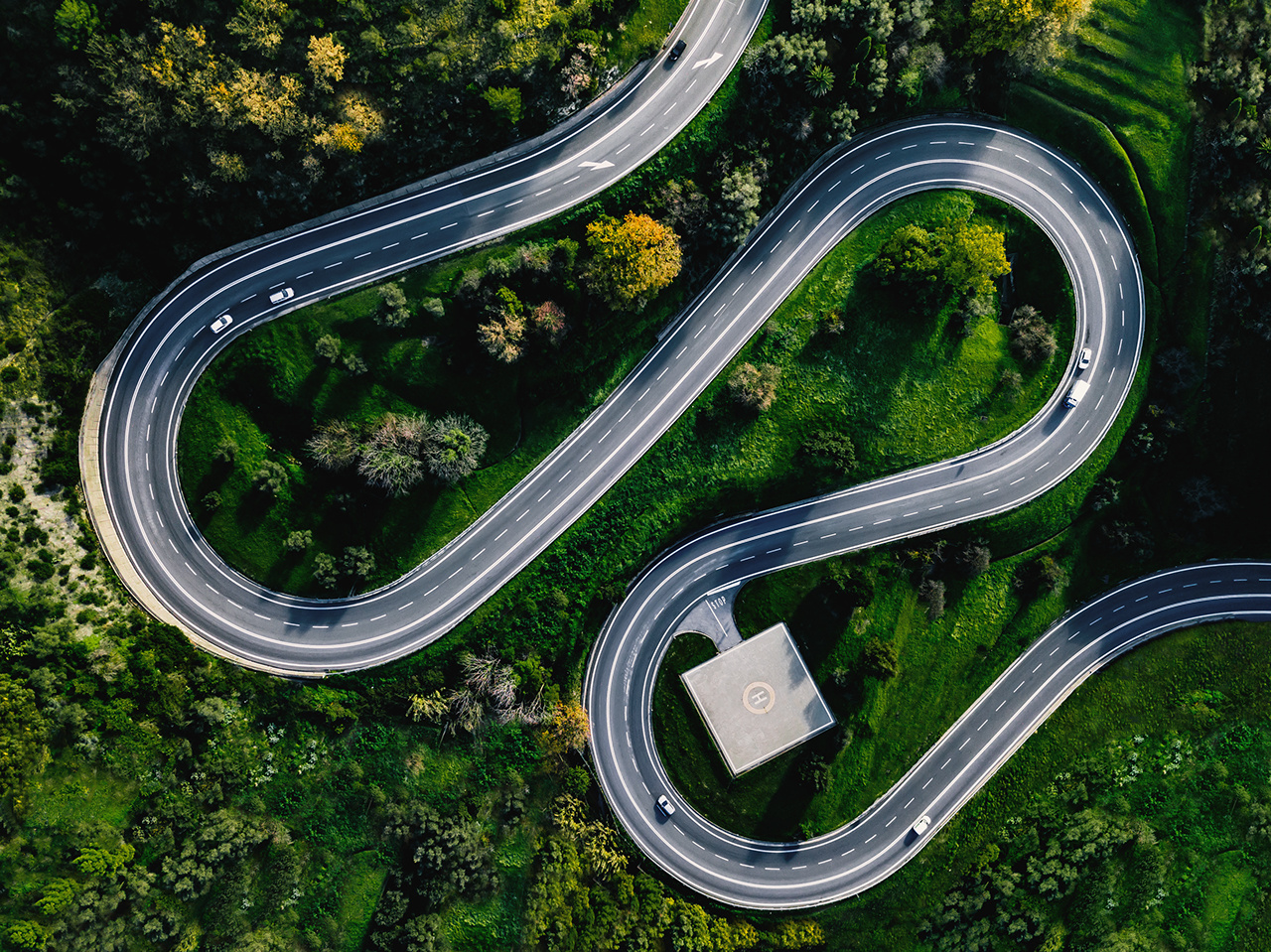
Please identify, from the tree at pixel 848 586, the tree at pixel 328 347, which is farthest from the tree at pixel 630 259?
the tree at pixel 848 586

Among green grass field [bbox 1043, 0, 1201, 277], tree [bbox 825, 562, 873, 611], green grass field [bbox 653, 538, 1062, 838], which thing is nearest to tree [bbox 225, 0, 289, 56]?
green grass field [bbox 653, 538, 1062, 838]

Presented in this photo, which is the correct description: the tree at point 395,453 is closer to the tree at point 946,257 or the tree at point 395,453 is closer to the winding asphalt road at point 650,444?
the winding asphalt road at point 650,444

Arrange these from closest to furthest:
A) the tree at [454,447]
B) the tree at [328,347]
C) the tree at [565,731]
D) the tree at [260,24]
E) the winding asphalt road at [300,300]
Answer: the tree at [260,24] < the tree at [328,347] < the winding asphalt road at [300,300] < the tree at [454,447] < the tree at [565,731]

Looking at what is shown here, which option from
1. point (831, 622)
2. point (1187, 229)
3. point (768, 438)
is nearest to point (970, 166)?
point (1187, 229)

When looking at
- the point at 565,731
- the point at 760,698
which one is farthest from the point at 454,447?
the point at 760,698

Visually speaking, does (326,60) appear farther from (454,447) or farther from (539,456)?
(539,456)

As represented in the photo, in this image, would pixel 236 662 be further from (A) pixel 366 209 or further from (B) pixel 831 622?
(B) pixel 831 622
